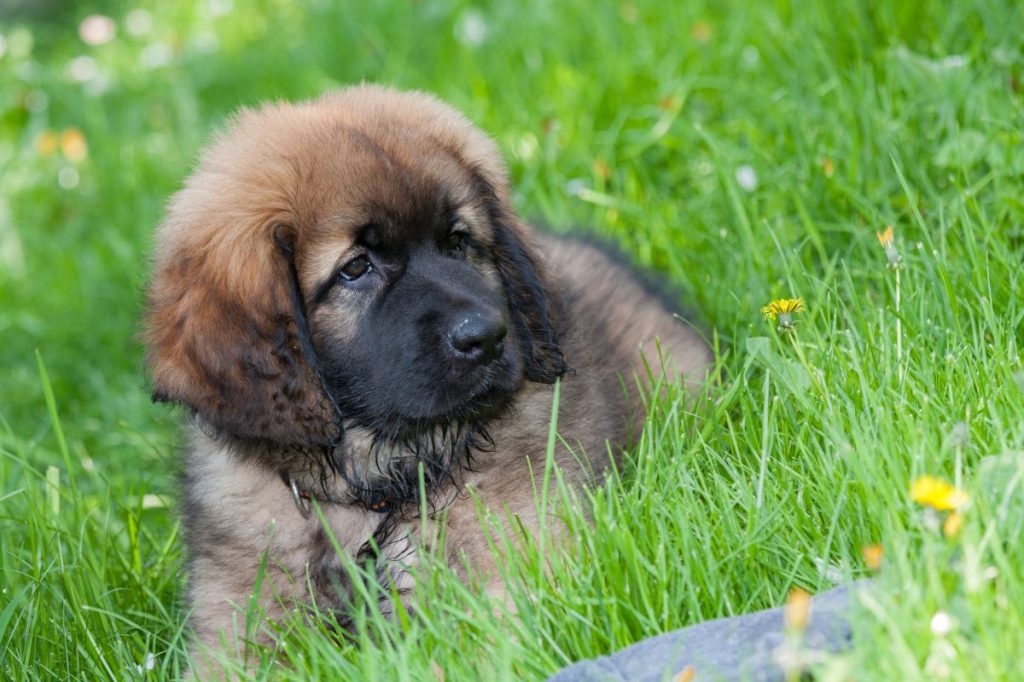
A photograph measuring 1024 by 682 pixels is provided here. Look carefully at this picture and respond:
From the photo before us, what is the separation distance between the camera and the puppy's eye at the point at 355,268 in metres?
2.40

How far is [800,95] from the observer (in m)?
3.80

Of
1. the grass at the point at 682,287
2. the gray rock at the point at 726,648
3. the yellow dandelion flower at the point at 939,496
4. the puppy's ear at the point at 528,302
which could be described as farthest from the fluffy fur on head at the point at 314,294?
the yellow dandelion flower at the point at 939,496

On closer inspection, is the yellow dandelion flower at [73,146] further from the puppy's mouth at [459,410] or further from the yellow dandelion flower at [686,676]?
the yellow dandelion flower at [686,676]

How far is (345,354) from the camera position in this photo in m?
2.42

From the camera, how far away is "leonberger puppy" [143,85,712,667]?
237cm

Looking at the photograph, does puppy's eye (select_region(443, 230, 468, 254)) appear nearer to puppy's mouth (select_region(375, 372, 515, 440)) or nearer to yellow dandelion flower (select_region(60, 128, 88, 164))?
puppy's mouth (select_region(375, 372, 515, 440))

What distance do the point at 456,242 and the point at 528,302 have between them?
0.23 meters

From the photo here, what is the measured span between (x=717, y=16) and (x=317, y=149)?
97.8 inches

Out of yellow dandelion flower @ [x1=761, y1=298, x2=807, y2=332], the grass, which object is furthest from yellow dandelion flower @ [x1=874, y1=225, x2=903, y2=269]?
yellow dandelion flower @ [x1=761, y1=298, x2=807, y2=332]

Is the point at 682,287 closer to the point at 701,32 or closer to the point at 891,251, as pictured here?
the point at 891,251

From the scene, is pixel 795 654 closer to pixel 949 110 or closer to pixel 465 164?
pixel 465 164

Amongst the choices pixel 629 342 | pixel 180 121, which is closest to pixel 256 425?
pixel 629 342

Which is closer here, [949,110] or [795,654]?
[795,654]

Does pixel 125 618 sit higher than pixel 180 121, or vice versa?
pixel 180 121
